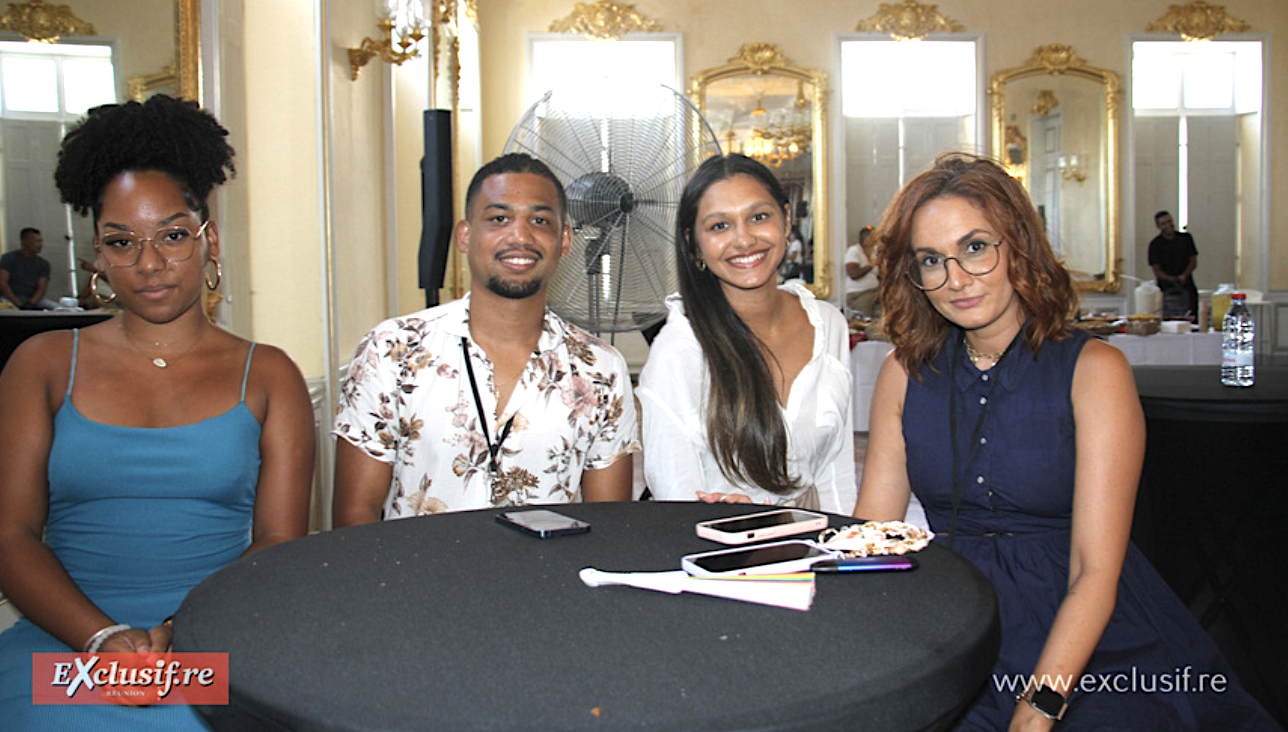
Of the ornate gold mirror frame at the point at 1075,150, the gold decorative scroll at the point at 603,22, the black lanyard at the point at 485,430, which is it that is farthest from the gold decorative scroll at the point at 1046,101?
the black lanyard at the point at 485,430

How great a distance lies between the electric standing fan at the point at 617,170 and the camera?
8.48 ft

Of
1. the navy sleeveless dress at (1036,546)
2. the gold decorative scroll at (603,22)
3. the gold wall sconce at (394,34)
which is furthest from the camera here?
the gold decorative scroll at (603,22)

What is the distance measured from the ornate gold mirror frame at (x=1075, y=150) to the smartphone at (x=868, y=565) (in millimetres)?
8598

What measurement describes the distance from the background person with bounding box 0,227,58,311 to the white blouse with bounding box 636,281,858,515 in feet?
4.00

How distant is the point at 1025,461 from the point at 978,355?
0.22m

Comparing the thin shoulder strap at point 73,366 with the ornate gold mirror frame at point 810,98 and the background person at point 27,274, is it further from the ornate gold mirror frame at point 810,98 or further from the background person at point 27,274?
the ornate gold mirror frame at point 810,98

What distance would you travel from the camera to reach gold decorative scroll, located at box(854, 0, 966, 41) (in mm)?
8875

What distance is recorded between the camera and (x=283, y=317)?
11.8 feet

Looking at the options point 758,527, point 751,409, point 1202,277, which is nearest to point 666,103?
point 751,409

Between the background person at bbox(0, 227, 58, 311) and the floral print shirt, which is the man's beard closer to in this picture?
the floral print shirt

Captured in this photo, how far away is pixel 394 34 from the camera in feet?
15.3

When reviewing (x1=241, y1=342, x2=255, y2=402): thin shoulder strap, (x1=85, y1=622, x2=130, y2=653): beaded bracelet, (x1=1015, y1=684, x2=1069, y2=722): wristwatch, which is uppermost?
(x1=241, y1=342, x2=255, y2=402): thin shoulder strap

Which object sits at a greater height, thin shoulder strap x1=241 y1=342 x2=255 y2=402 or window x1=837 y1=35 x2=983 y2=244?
window x1=837 y1=35 x2=983 y2=244

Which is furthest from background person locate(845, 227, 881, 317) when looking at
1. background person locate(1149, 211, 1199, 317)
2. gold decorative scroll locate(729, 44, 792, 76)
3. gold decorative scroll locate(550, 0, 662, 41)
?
background person locate(1149, 211, 1199, 317)
